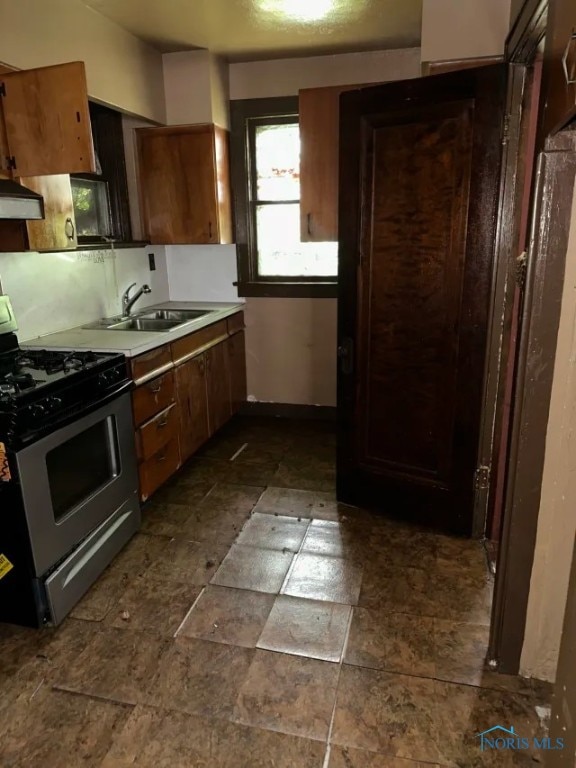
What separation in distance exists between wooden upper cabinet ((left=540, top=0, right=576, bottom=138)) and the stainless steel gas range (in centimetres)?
185

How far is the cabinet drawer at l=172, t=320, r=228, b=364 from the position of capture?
10.3 feet

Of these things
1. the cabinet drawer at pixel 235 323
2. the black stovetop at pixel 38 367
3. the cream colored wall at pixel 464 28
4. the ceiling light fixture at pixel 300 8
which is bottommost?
the cabinet drawer at pixel 235 323

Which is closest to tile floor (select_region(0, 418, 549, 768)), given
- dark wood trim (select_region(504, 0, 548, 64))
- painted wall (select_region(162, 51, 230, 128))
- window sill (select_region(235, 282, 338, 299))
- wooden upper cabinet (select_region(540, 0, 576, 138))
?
wooden upper cabinet (select_region(540, 0, 576, 138))

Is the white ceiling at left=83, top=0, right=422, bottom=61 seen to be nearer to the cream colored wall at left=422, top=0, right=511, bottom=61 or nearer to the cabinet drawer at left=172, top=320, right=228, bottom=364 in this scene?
the cream colored wall at left=422, top=0, right=511, bottom=61

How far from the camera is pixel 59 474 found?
217 centimetres

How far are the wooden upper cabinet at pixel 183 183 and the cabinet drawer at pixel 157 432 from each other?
4.69ft

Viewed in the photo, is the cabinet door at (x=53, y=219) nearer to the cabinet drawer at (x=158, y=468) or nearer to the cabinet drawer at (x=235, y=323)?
the cabinet drawer at (x=158, y=468)

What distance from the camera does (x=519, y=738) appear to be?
1633 millimetres

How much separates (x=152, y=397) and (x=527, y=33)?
2259 millimetres

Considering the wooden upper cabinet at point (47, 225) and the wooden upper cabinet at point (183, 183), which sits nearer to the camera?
the wooden upper cabinet at point (47, 225)

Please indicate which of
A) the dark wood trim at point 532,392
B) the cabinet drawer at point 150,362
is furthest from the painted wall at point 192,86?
the dark wood trim at point 532,392

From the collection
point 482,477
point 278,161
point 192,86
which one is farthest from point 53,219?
point 482,477

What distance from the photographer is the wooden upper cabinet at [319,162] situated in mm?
3504

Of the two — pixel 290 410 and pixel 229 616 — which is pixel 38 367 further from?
pixel 290 410
